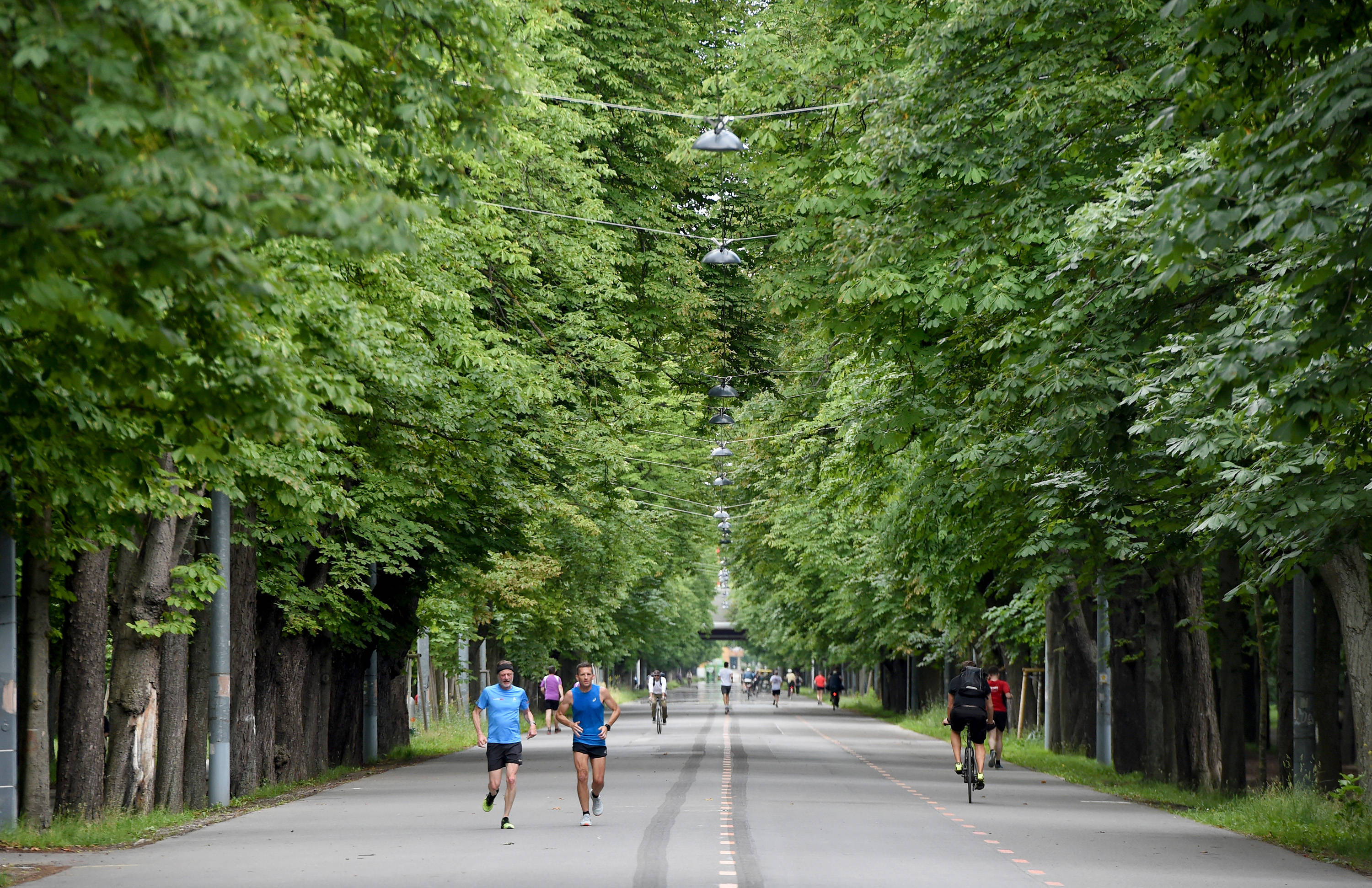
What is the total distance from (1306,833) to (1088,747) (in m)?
17.1

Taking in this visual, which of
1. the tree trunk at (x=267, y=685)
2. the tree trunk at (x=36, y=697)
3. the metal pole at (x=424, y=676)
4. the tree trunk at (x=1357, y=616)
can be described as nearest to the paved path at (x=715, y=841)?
the tree trunk at (x=267, y=685)

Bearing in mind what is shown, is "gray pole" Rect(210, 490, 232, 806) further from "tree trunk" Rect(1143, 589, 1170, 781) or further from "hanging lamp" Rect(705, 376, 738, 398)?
"tree trunk" Rect(1143, 589, 1170, 781)

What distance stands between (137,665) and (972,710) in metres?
10.5

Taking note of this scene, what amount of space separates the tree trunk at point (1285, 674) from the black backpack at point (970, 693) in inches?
Answer: 158

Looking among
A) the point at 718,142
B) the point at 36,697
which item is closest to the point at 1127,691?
the point at 718,142

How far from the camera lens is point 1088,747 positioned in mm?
33719

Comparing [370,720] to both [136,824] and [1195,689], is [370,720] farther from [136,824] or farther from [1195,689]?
[1195,689]

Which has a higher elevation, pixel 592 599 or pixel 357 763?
pixel 592 599

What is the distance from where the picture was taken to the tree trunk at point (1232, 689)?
22.0 m

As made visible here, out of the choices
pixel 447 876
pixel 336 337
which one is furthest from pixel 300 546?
pixel 447 876

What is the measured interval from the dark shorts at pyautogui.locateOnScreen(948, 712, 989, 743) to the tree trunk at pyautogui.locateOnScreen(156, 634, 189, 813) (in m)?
9.69

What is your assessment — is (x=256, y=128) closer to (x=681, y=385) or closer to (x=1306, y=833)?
(x=1306, y=833)

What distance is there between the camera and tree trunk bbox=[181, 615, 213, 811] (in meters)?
20.8

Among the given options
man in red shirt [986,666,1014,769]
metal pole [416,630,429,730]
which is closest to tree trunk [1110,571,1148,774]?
man in red shirt [986,666,1014,769]
